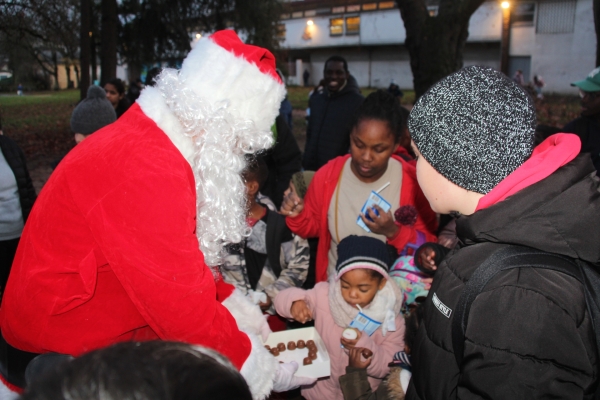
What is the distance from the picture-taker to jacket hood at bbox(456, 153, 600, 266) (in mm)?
1143

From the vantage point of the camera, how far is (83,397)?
2.21 ft

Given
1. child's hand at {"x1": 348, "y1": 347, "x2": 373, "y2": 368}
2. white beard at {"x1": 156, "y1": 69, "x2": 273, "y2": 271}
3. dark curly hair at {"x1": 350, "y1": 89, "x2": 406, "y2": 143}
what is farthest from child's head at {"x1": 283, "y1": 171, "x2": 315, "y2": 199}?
white beard at {"x1": 156, "y1": 69, "x2": 273, "y2": 271}

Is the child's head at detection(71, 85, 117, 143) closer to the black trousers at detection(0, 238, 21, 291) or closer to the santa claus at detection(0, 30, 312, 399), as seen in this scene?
the black trousers at detection(0, 238, 21, 291)

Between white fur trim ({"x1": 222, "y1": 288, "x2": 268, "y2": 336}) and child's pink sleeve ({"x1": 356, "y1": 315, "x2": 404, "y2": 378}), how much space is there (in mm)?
677

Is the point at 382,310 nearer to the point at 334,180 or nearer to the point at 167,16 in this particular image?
the point at 334,180

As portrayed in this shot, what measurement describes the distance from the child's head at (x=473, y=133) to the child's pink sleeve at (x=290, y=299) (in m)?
1.47

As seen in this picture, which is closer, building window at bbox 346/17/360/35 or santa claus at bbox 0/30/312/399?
santa claus at bbox 0/30/312/399

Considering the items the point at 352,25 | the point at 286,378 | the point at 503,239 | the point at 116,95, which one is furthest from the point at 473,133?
the point at 352,25

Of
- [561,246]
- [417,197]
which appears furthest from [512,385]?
[417,197]

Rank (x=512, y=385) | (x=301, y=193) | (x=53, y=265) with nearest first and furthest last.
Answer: (x=512, y=385) < (x=53, y=265) < (x=301, y=193)

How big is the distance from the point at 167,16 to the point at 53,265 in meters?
12.3

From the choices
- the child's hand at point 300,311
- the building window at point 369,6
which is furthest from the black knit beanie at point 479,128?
the building window at point 369,6

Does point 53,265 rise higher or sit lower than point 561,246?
lower

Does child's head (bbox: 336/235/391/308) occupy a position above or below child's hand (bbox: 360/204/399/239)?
below
